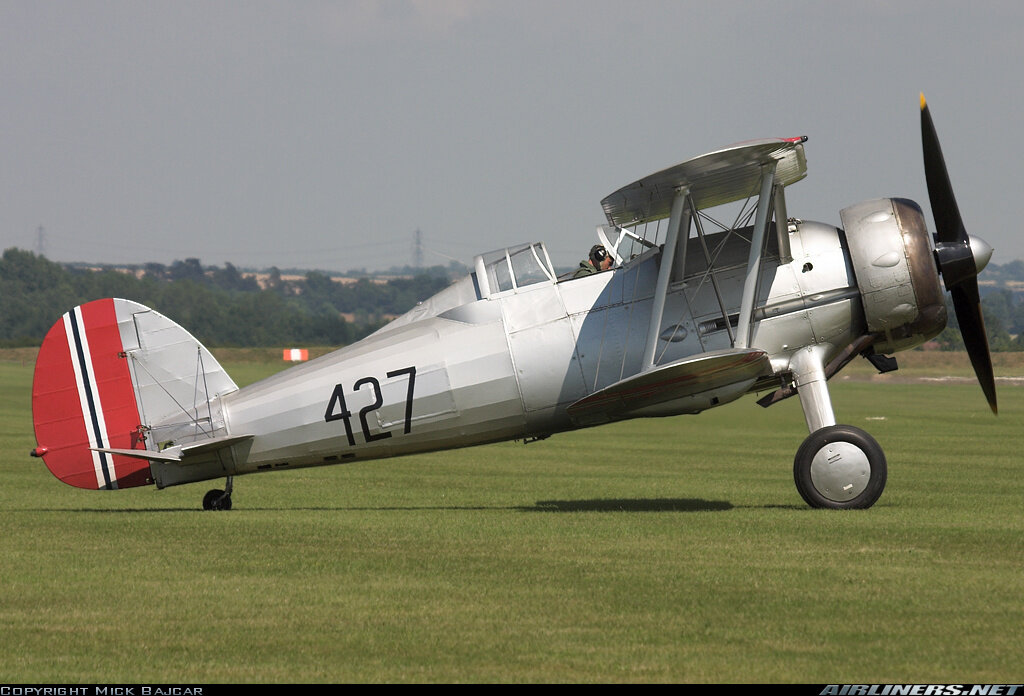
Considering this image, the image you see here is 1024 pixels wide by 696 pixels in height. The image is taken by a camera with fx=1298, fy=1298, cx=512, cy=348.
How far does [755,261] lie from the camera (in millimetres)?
13180

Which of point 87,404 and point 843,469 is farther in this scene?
point 87,404

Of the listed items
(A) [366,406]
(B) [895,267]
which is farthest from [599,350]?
(B) [895,267]

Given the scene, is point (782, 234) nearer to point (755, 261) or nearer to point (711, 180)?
point (755, 261)

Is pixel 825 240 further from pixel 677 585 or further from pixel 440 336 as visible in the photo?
pixel 677 585

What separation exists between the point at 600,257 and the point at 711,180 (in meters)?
1.46

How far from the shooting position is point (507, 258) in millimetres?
14305

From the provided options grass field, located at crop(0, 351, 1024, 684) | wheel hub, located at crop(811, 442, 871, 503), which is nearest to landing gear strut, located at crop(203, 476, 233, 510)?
grass field, located at crop(0, 351, 1024, 684)

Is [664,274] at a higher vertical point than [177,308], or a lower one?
lower

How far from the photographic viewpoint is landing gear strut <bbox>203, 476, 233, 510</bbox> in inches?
577

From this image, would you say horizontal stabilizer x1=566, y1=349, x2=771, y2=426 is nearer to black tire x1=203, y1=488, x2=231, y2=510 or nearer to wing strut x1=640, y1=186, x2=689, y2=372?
wing strut x1=640, y1=186, x2=689, y2=372

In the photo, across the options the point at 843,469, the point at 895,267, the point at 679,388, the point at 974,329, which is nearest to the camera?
the point at 843,469

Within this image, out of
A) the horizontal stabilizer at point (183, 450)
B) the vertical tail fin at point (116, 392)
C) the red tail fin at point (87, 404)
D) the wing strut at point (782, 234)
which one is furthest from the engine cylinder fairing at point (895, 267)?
the red tail fin at point (87, 404)

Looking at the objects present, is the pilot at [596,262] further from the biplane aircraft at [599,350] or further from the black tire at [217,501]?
the black tire at [217,501]

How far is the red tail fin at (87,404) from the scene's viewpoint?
47.0ft
